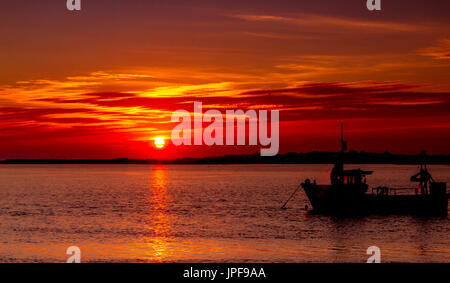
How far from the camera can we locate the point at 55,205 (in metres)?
92.5

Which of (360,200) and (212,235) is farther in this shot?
(360,200)

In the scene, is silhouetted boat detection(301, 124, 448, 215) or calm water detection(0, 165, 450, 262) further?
silhouetted boat detection(301, 124, 448, 215)

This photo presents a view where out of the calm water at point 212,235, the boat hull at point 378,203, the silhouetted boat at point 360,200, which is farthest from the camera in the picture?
the boat hull at point 378,203

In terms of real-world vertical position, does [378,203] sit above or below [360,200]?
below

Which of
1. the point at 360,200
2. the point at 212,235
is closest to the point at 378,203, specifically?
the point at 360,200

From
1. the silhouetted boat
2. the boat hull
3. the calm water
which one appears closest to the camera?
the calm water

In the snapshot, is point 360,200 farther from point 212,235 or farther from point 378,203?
point 212,235

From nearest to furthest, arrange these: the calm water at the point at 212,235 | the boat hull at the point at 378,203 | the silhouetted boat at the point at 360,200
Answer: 1. the calm water at the point at 212,235
2. the silhouetted boat at the point at 360,200
3. the boat hull at the point at 378,203

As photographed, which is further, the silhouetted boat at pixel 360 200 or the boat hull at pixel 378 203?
the boat hull at pixel 378 203
